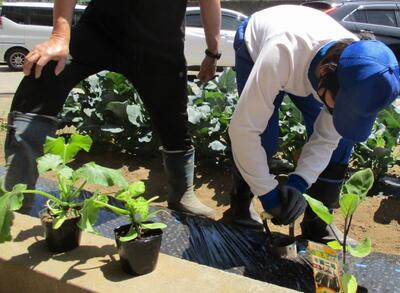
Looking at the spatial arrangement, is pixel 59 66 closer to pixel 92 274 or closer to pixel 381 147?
pixel 92 274

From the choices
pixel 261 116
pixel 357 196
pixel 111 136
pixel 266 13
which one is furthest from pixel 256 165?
pixel 111 136

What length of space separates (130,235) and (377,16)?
690cm

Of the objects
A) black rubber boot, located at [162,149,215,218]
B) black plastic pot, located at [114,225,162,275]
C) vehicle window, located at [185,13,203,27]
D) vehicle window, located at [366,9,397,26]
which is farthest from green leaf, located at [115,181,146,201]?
vehicle window, located at [185,13,203,27]

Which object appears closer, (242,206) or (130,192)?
(130,192)

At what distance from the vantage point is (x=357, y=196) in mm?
1427

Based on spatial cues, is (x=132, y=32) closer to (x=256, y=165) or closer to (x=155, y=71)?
(x=155, y=71)

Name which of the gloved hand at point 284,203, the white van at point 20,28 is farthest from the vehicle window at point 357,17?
the white van at point 20,28

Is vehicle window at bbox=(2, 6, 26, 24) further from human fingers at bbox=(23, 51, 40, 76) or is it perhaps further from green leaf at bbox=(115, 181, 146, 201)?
green leaf at bbox=(115, 181, 146, 201)

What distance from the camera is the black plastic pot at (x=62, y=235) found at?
1617mm

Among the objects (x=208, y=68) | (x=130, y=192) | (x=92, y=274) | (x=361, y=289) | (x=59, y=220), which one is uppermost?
(x=208, y=68)

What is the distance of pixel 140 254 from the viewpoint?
1497 millimetres

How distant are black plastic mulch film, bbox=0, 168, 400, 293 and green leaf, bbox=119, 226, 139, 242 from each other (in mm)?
593

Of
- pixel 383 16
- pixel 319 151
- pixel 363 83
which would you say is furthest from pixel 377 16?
pixel 363 83

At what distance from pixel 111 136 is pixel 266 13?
172 centimetres
